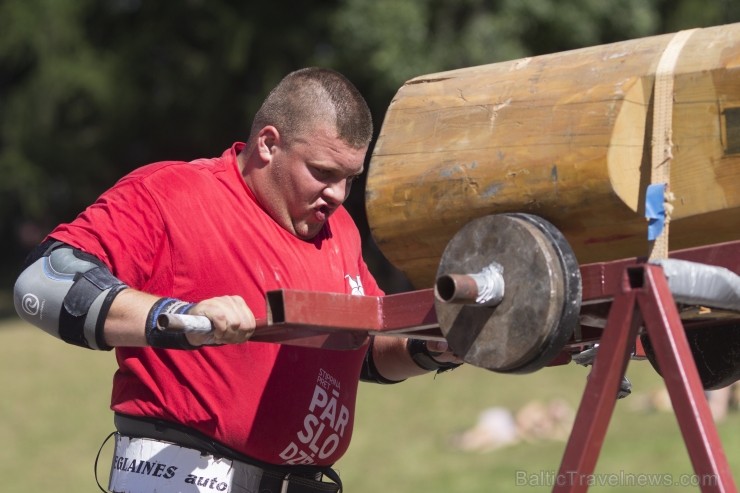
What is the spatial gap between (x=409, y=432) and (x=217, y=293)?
8.97 meters

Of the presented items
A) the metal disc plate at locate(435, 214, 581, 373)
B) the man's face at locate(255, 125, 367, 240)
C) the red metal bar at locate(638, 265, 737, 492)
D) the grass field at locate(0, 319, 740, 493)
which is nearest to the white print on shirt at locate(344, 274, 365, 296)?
the man's face at locate(255, 125, 367, 240)

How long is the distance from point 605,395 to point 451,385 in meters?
11.2

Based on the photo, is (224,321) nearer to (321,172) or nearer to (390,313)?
(390,313)

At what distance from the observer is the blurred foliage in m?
19.7

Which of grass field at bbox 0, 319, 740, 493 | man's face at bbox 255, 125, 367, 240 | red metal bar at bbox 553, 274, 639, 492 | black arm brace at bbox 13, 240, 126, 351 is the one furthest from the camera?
grass field at bbox 0, 319, 740, 493

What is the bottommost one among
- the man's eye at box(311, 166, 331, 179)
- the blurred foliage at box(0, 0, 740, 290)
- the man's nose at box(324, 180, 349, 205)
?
the man's nose at box(324, 180, 349, 205)

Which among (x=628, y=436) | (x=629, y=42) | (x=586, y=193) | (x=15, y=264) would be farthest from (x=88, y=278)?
(x=15, y=264)

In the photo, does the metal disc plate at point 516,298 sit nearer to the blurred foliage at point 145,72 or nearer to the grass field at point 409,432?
the grass field at point 409,432

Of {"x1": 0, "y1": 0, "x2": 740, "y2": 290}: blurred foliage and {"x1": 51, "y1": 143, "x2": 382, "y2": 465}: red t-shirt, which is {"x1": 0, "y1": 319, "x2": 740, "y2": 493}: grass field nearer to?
{"x1": 51, "y1": 143, "x2": 382, "y2": 465}: red t-shirt

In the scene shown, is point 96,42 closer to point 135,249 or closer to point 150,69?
point 150,69

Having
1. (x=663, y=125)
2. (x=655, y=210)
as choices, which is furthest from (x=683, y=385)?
(x=663, y=125)

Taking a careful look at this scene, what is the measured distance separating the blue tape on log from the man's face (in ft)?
3.38

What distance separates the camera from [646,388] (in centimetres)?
1292

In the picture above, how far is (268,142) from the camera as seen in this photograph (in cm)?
372
